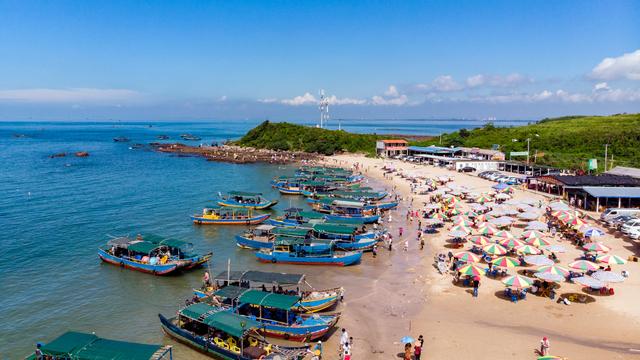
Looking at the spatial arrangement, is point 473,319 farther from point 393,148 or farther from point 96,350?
point 393,148

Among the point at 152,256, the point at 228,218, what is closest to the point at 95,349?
the point at 152,256

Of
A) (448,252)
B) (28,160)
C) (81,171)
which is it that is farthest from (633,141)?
(28,160)

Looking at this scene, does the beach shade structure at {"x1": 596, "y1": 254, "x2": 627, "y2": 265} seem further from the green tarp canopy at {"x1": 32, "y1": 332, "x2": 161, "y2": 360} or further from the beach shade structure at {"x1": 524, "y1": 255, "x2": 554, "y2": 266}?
the green tarp canopy at {"x1": 32, "y1": 332, "x2": 161, "y2": 360}

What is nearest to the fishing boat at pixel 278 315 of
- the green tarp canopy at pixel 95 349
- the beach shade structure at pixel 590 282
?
the green tarp canopy at pixel 95 349

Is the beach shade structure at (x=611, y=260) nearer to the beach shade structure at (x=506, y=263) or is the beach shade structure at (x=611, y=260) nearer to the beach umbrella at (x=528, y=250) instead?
the beach umbrella at (x=528, y=250)

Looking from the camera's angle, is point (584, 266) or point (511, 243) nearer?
point (584, 266)

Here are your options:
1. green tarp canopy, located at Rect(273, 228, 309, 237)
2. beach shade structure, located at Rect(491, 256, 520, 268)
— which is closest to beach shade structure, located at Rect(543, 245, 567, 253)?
beach shade structure, located at Rect(491, 256, 520, 268)
